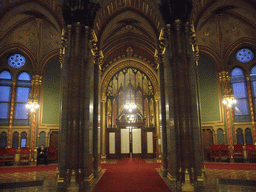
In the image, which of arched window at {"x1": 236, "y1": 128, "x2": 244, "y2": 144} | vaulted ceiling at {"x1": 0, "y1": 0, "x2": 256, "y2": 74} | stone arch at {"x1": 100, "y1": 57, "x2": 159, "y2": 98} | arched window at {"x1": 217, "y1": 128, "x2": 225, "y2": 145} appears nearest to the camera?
vaulted ceiling at {"x1": 0, "y1": 0, "x2": 256, "y2": 74}

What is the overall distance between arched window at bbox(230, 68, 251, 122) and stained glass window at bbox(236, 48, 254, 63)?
26.8 inches

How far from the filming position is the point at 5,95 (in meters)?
13.3

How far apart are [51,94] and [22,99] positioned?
6.48 feet

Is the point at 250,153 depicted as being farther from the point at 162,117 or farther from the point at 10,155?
the point at 10,155

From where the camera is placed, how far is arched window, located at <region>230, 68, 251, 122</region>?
1266cm

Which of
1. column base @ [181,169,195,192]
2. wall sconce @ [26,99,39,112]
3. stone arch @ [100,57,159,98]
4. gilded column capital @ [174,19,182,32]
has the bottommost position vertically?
column base @ [181,169,195,192]

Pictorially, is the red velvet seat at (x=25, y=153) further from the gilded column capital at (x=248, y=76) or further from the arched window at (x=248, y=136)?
the gilded column capital at (x=248, y=76)

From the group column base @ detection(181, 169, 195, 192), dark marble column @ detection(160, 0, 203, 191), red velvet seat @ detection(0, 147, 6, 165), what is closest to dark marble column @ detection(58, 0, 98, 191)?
dark marble column @ detection(160, 0, 203, 191)

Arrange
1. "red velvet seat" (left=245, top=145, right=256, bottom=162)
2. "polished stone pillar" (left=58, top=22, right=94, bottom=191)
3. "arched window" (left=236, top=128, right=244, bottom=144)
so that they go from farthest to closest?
"arched window" (left=236, top=128, right=244, bottom=144)
"red velvet seat" (left=245, top=145, right=256, bottom=162)
"polished stone pillar" (left=58, top=22, right=94, bottom=191)

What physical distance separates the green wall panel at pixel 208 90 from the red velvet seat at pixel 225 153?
1915 millimetres

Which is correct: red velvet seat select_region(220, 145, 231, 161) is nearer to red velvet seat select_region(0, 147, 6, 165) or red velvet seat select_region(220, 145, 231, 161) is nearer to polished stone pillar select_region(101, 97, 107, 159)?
polished stone pillar select_region(101, 97, 107, 159)

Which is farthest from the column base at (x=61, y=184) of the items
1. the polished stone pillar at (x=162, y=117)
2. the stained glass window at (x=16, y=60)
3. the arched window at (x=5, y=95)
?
the stained glass window at (x=16, y=60)

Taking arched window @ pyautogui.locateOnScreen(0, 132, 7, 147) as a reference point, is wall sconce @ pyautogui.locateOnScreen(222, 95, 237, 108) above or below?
above

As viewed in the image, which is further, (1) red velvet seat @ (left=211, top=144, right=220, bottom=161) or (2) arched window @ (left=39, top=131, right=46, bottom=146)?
(2) arched window @ (left=39, top=131, right=46, bottom=146)
